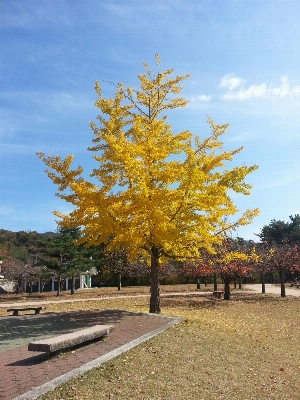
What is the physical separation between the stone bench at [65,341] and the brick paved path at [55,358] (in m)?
0.22

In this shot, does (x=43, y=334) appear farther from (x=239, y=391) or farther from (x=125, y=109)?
(x=125, y=109)

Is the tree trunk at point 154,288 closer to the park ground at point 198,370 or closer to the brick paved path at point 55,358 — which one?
the brick paved path at point 55,358

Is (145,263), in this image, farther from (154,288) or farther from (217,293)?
(154,288)

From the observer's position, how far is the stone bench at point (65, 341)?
6.66 m

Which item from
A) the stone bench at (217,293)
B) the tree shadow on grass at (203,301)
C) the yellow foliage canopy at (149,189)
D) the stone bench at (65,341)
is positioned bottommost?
the tree shadow on grass at (203,301)

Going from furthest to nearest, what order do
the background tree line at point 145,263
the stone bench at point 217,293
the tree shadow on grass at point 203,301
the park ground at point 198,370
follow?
the stone bench at point 217,293
the background tree line at point 145,263
the tree shadow on grass at point 203,301
the park ground at point 198,370

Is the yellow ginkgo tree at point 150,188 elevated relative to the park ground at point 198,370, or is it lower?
elevated

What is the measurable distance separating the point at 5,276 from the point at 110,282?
15656mm

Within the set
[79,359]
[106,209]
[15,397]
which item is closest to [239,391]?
[79,359]

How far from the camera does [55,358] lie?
7121 mm

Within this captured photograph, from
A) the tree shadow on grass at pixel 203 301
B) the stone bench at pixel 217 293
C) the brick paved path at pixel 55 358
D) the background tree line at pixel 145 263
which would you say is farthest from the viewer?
the stone bench at pixel 217 293

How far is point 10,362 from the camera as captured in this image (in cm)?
704

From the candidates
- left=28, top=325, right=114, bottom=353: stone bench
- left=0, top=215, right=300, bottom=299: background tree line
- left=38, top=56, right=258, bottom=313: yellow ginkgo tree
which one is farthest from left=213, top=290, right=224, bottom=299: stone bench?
left=28, top=325, right=114, bottom=353: stone bench

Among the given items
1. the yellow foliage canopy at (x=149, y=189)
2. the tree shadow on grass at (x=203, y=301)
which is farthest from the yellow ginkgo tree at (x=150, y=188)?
the tree shadow on grass at (x=203, y=301)
